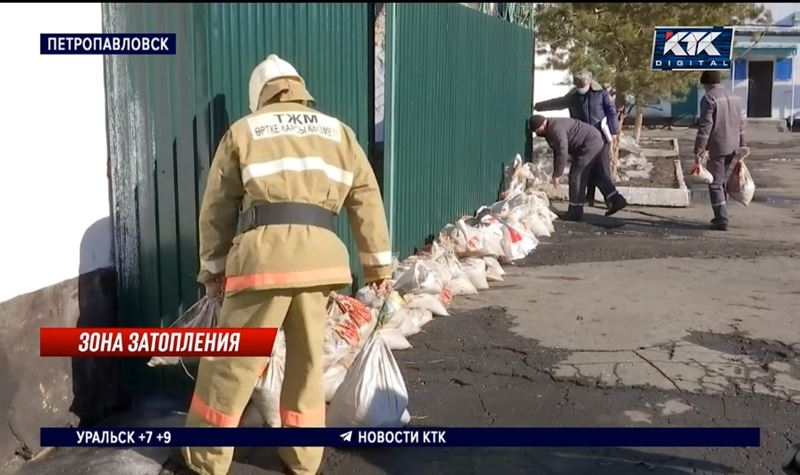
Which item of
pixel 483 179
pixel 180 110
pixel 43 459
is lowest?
pixel 43 459

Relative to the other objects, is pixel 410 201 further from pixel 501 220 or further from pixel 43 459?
pixel 43 459

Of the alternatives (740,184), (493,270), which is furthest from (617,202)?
(493,270)

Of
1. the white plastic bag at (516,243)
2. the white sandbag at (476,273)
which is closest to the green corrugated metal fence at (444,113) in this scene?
the white sandbag at (476,273)

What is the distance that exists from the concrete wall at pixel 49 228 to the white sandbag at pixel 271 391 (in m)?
0.90

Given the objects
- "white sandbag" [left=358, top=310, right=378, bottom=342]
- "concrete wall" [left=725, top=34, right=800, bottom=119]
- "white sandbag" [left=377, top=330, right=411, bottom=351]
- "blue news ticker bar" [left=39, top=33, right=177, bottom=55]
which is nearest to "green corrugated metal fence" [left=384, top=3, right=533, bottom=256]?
"white sandbag" [left=377, top=330, right=411, bottom=351]

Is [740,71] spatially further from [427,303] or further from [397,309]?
[397,309]

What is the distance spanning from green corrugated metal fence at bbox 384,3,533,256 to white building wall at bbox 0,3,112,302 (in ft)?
8.89

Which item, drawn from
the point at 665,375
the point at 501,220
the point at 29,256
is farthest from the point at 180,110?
the point at 501,220

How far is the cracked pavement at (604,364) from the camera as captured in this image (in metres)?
4.06

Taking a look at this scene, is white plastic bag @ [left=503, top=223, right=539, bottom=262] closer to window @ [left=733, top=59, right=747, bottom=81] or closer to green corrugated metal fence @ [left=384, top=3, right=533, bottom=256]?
green corrugated metal fence @ [left=384, top=3, right=533, bottom=256]

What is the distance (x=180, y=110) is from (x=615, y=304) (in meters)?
3.89

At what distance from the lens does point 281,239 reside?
11.7 feet

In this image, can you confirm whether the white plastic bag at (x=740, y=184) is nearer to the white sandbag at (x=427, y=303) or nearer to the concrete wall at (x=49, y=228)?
the white sandbag at (x=427, y=303)

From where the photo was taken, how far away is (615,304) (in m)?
6.90
